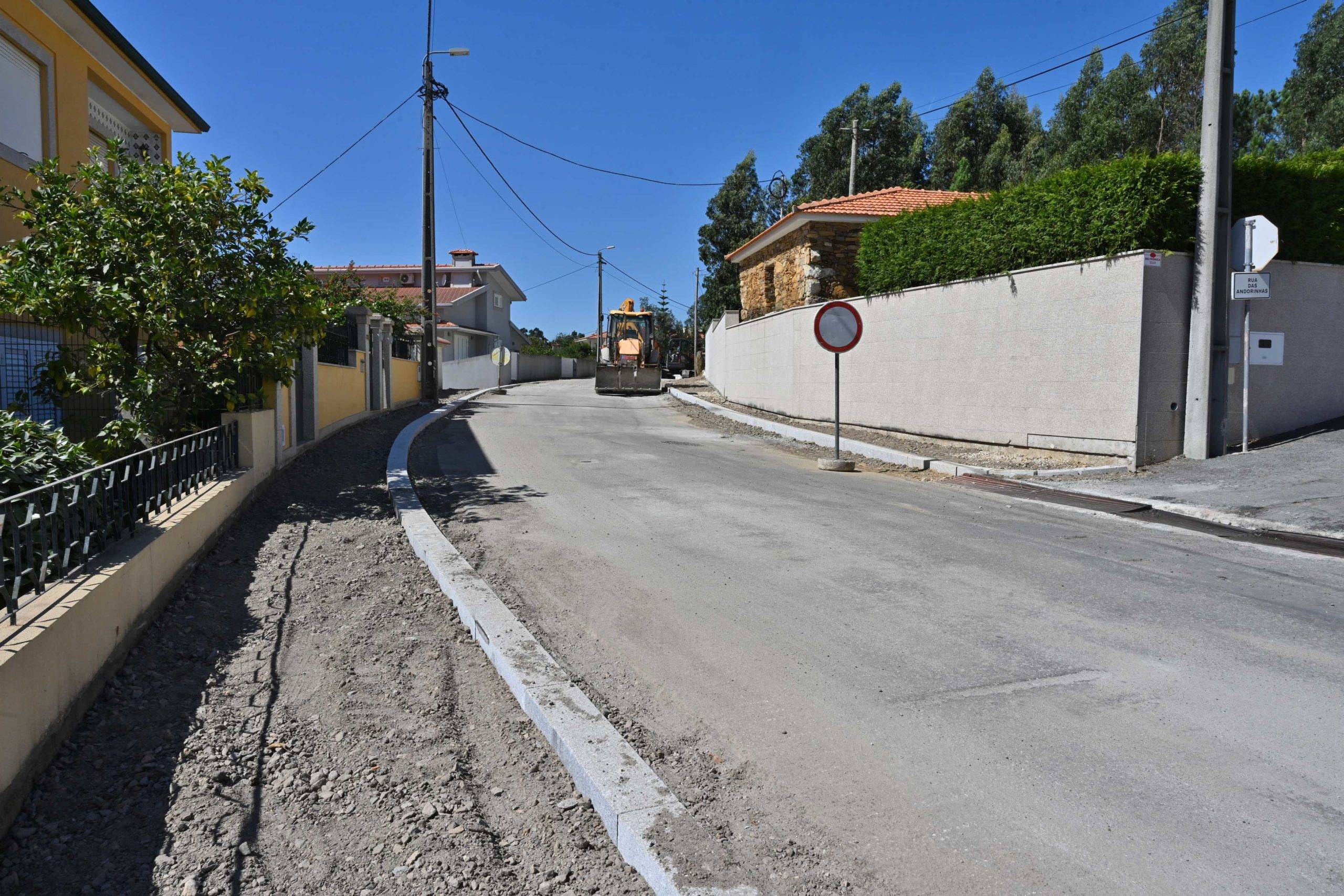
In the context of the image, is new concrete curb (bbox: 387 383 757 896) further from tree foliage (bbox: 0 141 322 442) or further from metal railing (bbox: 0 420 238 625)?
tree foliage (bbox: 0 141 322 442)

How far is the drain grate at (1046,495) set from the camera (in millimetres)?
8422

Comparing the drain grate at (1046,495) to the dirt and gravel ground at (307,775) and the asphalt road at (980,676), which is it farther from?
the dirt and gravel ground at (307,775)

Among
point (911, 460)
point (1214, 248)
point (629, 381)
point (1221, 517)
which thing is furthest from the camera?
point (629, 381)

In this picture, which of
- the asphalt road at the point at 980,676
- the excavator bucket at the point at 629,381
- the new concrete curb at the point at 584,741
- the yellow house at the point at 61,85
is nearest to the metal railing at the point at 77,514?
Result: the new concrete curb at the point at 584,741

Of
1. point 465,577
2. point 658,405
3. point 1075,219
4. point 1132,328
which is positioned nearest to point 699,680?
point 465,577

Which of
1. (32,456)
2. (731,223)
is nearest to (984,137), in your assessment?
(731,223)

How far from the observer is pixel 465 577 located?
536 centimetres

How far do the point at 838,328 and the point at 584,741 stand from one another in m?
9.64

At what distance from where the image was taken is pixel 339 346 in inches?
568

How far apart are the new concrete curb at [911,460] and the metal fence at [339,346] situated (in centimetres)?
802

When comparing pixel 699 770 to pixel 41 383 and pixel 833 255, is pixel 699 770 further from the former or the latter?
pixel 833 255

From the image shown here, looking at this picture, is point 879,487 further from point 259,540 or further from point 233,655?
point 233,655

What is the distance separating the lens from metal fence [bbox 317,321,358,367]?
1326 centimetres

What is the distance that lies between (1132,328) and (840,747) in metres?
8.89
